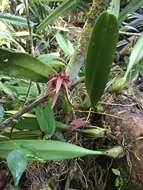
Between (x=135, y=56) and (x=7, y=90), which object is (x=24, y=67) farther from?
(x=135, y=56)

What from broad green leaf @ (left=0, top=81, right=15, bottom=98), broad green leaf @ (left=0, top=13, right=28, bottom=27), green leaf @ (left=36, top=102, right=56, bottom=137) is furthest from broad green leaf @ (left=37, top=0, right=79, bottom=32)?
green leaf @ (left=36, top=102, right=56, bottom=137)

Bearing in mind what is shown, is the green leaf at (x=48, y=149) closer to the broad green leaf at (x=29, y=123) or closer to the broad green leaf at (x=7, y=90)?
the broad green leaf at (x=29, y=123)

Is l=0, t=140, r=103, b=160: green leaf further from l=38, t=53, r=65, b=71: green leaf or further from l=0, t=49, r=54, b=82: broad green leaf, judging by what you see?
l=38, t=53, r=65, b=71: green leaf

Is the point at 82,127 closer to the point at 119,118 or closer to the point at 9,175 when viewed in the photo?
the point at 119,118

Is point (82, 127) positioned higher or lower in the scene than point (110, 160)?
higher

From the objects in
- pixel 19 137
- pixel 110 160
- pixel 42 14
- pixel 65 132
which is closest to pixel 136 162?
pixel 110 160

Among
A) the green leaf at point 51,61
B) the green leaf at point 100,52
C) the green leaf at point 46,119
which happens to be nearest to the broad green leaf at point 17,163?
the green leaf at point 46,119
